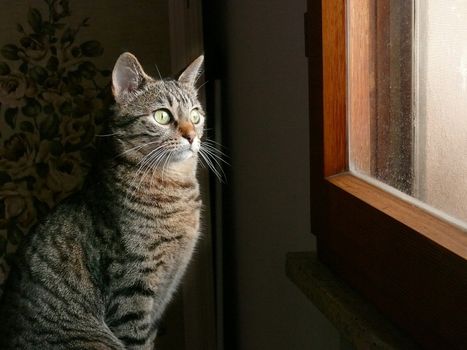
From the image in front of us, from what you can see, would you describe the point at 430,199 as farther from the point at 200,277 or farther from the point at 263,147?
the point at 200,277

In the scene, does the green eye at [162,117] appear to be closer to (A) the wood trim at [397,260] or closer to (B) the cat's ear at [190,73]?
(B) the cat's ear at [190,73]

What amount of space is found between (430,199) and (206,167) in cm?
101

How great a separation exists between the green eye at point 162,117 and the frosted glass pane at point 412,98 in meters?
0.44

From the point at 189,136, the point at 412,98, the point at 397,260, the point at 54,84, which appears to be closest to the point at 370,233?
the point at 397,260

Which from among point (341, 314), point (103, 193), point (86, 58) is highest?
point (86, 58)

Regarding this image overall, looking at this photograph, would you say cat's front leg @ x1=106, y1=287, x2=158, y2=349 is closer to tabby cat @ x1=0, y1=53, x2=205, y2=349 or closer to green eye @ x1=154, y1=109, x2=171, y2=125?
tabby cat @ x1=0, y1=53, x2=205, y2=349

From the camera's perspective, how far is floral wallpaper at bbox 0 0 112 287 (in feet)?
5.53

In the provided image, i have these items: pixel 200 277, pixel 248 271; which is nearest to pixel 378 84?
pixel 248 271

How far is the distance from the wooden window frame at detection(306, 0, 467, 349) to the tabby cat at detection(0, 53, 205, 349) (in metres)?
0.34

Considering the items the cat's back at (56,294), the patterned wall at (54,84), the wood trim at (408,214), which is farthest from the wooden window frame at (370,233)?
the patterned wall at (54,84)

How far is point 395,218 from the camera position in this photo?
2.23 ft

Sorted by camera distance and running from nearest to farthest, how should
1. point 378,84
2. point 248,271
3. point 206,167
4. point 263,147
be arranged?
point 378,84 → point 263,147 → point 248,271 → point 206,167

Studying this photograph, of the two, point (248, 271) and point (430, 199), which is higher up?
point (430, 199)

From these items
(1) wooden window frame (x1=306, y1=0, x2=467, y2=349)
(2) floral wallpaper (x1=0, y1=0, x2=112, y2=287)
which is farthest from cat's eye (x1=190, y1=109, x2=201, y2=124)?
(2) floral wallpaper (x1=0, y1=0, x2=112, y2=287)
